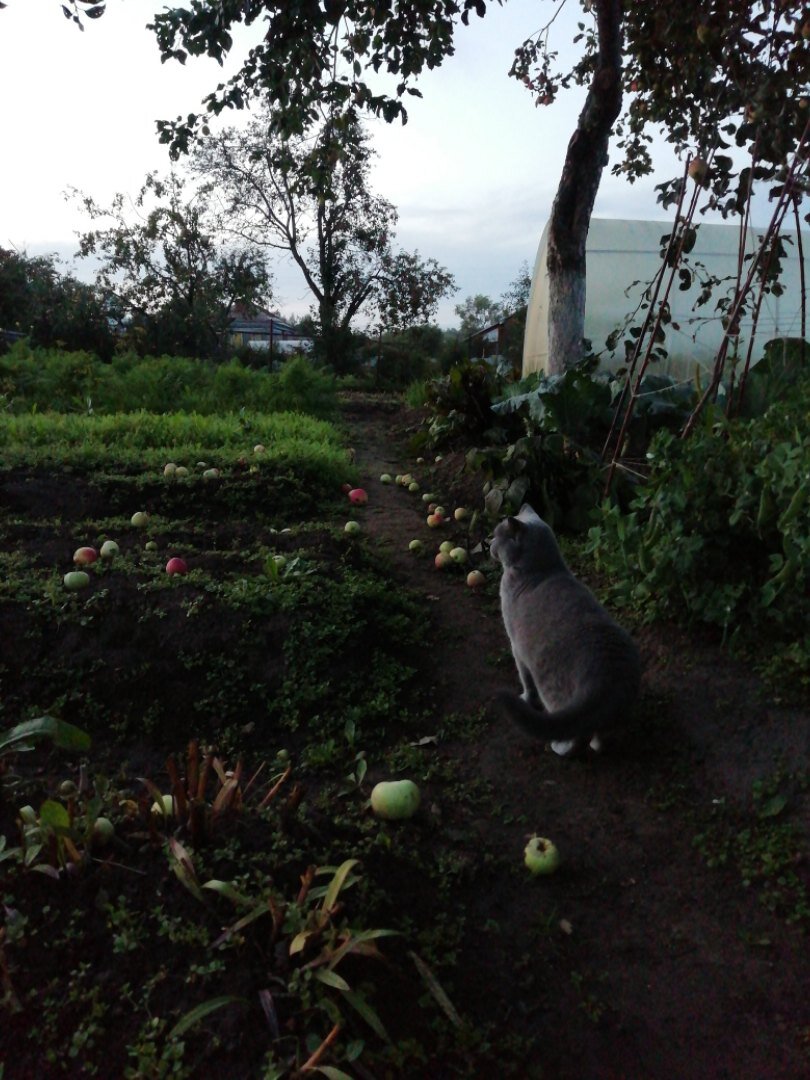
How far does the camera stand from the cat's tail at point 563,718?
266 centimetres

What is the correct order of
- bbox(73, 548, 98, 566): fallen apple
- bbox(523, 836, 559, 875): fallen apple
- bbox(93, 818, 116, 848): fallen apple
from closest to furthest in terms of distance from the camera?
bbox(93, 818, 116, 848): fallen apple < bbox(523, 836, 559, 875): fallen apple < bbox(73, 548, 98, 566): fallen apple

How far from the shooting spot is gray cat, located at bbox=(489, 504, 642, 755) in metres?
2.80

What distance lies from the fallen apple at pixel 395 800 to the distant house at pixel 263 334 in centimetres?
1541

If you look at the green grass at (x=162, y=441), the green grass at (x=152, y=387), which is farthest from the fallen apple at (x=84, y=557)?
the green grass at (x=152, y=387)

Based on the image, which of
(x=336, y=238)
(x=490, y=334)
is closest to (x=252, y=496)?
(x=490, y=334)

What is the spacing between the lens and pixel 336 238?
68.6ft

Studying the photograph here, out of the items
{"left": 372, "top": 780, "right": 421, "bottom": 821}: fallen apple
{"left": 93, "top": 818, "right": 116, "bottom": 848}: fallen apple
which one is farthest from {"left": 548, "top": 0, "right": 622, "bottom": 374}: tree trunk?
{"left": 93, "top": 818, "right": 116, "bottom": 848}: fallen apple

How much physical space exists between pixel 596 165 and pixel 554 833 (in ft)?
17.7

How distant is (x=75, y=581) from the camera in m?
3.69

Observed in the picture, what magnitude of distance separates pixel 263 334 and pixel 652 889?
740 inches

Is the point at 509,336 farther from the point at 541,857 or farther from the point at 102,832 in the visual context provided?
the point at 102,832

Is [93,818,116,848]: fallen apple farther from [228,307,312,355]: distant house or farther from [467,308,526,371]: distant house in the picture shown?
[228,307,312,355]: distant house

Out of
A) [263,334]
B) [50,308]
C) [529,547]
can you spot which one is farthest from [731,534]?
[263,334]

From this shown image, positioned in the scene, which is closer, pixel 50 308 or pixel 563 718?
pixel 563 718
